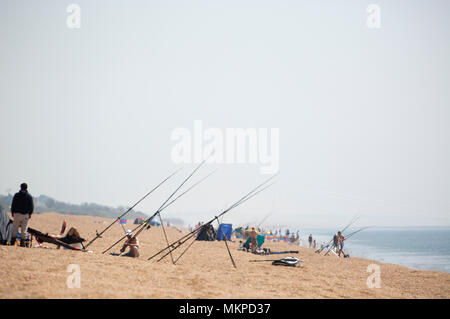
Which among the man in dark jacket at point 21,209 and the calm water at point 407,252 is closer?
the man in dark jacket at point 21,209

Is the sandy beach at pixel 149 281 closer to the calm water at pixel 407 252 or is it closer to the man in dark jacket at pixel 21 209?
the man in dark jacket at pixel 21 209

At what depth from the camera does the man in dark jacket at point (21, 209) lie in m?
9.55

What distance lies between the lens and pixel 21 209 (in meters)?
9.57

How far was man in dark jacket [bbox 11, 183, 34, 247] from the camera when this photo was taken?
955cm

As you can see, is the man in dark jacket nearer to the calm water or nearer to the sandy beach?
the sandy beach

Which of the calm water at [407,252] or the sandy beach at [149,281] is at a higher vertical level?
the sandy beach at [149,281]

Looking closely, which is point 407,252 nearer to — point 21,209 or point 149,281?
point 149,281

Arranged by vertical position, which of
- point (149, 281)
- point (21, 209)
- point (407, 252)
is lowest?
point (407, 252)

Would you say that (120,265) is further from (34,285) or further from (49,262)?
(34,285)

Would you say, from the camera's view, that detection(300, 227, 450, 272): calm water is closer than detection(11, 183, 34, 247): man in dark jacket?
No

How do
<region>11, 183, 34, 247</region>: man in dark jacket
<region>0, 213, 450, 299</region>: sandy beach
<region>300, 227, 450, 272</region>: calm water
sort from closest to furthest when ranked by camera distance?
<region>0, 213, 450, 299</region>: sandy beach → <region>11, 183, 34, 247</region>: man in dark jacket → <region>300, 227, 450, 272</region>: calm water

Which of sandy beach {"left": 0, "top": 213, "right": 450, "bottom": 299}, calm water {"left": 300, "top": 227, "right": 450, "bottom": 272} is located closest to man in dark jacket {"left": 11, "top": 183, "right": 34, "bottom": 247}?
sandy beach {"left": 0, "top": 213, "right": 450, "bottom": 299}

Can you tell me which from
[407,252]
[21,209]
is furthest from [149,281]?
[407,252]

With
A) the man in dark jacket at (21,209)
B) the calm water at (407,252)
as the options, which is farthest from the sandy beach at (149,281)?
the calm water at (407,252)
